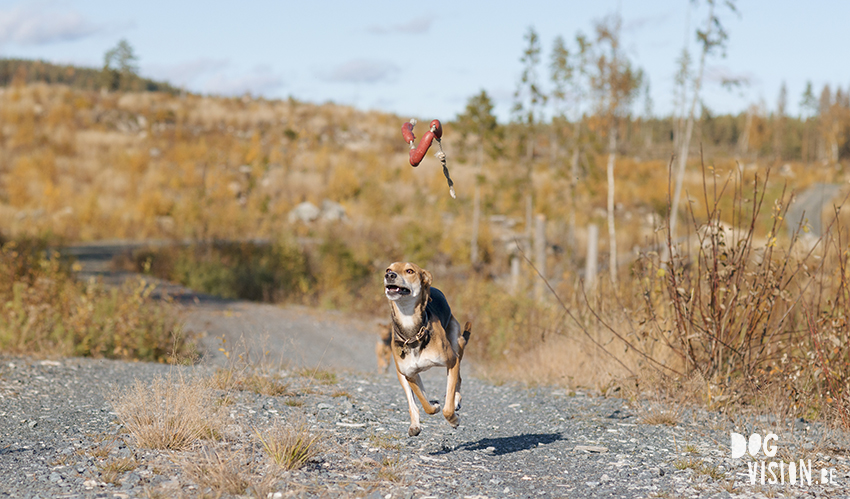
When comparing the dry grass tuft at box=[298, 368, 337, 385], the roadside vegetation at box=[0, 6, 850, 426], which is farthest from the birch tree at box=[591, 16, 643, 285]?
the dry grass tuft at box=[298, 368, 337, 385]

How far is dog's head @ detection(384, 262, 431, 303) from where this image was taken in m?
3.25

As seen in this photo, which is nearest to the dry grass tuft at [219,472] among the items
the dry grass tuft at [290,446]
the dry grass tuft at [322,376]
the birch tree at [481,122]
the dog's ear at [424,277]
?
the dry grass tuft at [290,446]

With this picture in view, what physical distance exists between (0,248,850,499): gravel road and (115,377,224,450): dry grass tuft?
0.33ft

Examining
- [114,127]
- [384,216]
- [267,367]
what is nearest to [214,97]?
[114,127]

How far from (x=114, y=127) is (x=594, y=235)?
34532 mm

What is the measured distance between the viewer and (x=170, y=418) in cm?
428

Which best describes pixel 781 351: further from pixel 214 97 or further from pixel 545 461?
pixel 214 97

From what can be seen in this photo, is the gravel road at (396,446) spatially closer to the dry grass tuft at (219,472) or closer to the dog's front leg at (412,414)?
the dry grass tuft at (219,472)

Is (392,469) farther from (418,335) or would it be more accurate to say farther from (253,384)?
(253,384)

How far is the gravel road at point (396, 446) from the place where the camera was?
3744 millimetres

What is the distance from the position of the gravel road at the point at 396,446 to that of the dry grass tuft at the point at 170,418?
0.10 meters

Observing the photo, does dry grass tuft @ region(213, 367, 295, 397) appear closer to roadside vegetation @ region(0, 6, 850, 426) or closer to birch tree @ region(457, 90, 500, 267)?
roadside vegetation @ region(0, 6, 850, 426)

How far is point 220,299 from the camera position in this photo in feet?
46.8

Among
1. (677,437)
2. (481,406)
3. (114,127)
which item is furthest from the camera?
(114,127)
